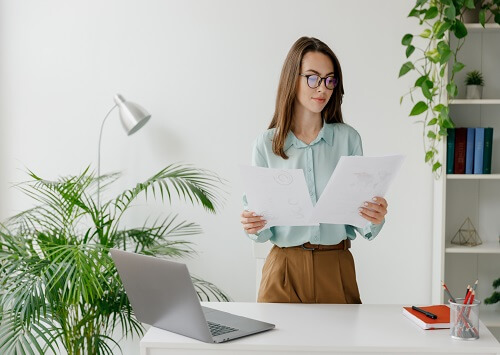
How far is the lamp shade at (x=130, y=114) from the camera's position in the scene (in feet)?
10.9

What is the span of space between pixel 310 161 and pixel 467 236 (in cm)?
154

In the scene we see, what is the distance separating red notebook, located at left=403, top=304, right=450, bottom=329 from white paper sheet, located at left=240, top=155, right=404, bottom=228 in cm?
32

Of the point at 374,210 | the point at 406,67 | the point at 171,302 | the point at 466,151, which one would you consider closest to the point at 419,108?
the point at 406,67

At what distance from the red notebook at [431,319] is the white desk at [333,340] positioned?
0.02 metres

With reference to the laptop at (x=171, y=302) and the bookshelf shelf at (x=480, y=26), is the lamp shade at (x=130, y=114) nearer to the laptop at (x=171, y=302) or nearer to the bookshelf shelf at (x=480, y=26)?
the laptop at (x=171, y=302)

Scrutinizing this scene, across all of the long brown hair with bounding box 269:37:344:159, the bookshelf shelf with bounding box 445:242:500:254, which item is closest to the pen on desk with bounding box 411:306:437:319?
the long brown hair with bounding box 269:37:344:159

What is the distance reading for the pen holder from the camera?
185 cm

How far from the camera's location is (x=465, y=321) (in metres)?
1.85

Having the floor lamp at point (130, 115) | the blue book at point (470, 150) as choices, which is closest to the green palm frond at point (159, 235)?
the floor lamp at point (130, 115)

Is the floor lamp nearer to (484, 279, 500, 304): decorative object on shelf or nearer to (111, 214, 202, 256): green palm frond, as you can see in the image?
(111, 214, 202, 256): green palm frond

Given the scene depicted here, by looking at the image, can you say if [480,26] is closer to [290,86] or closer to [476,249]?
[476,249]

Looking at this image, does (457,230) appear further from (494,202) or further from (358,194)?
(358,194)

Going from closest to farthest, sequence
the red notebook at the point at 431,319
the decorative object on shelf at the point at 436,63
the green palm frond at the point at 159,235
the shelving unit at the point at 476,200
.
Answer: the red notebook at the point at 431,319 → the decorative object on shelf at the point at 436,63 → the green palm frond at the point at 159,235 → the shelving unit at the point at 476,200

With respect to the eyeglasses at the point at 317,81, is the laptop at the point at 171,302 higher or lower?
lower
